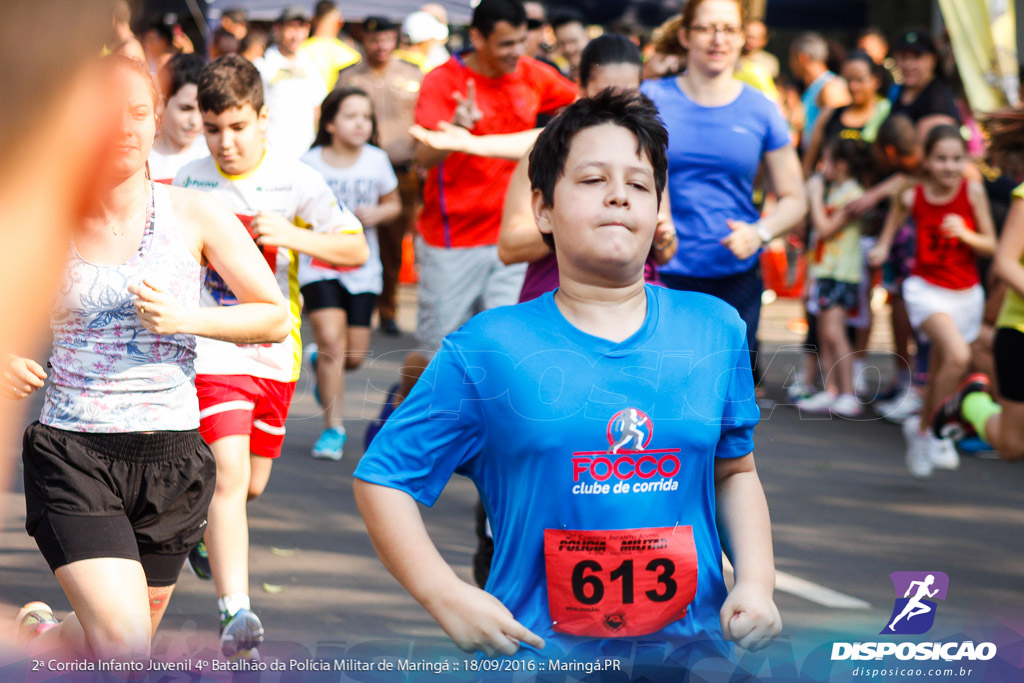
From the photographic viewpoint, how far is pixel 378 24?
10.2 metres

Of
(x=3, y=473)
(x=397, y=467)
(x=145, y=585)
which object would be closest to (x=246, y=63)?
(x=145, y=585)

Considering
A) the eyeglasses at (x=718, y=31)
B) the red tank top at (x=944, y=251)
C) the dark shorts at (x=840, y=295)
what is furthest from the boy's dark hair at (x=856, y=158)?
the eyeglasses at (x=718, y=31)

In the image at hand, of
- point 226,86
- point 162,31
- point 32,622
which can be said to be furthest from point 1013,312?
point 162,31

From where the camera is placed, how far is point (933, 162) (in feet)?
23.7

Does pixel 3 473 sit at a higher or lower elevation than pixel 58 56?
lower

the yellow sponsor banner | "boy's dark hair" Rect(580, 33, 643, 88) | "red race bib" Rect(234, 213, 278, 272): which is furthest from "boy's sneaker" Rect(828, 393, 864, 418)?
"red race bib" Rect(234, 213, 278, 272)

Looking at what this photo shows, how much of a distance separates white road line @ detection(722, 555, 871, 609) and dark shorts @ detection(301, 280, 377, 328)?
2.83 meters

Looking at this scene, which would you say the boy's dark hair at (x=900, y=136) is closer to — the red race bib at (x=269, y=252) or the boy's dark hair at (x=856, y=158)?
the boy's dark hair at (x=856, y=158)

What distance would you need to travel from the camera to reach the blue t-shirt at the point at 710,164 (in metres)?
4.91

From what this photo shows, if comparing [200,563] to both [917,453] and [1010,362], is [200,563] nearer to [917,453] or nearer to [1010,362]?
[1010,362]

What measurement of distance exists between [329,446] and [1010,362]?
336 centimetres

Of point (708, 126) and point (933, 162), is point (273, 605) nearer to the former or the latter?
point (708, 126)

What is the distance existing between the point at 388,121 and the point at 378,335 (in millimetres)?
1765

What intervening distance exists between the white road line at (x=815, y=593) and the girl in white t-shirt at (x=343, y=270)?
2606 mm
